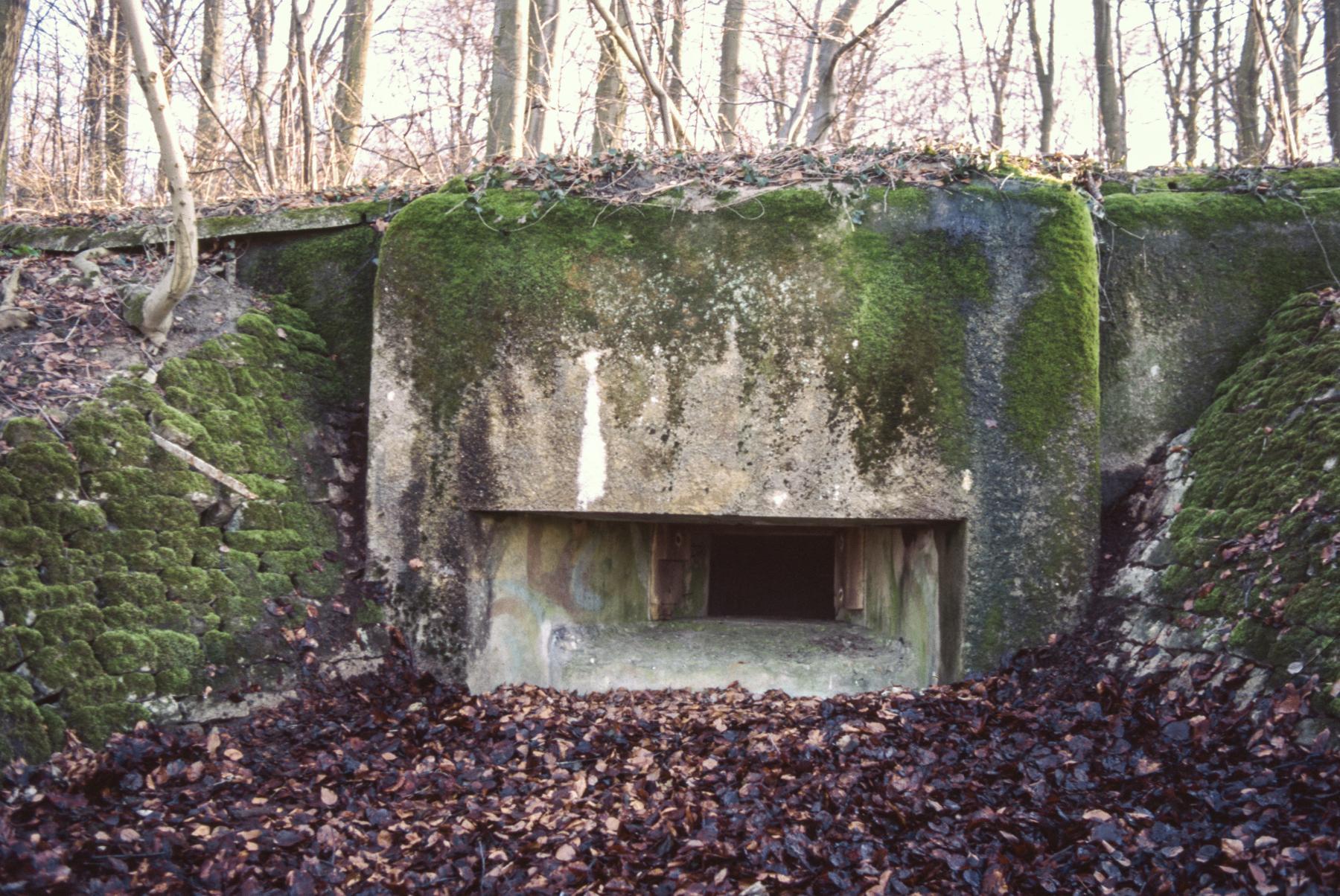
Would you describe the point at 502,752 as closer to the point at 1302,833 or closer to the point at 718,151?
the point at 1302,833

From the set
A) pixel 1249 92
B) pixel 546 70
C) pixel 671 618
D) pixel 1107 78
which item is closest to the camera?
pixel 671 618

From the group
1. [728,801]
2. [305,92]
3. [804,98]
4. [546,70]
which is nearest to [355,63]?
[305,92]

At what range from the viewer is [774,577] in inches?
328

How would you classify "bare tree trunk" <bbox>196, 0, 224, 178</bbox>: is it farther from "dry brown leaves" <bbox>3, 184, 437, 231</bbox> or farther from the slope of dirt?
the slope of dirt

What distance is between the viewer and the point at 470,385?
4.61 metres

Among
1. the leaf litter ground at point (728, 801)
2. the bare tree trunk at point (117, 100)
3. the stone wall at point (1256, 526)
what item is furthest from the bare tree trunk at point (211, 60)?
the stone wall at point (1256, 526)

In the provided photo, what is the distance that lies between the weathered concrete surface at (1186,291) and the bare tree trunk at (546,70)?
206 inches

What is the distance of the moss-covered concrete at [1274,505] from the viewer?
309 cm

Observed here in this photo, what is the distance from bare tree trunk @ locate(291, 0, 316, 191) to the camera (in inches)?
327

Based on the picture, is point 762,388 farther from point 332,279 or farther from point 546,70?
point 546,70

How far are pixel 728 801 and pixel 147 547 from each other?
2.60 metres

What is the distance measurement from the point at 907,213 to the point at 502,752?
3.17 metres

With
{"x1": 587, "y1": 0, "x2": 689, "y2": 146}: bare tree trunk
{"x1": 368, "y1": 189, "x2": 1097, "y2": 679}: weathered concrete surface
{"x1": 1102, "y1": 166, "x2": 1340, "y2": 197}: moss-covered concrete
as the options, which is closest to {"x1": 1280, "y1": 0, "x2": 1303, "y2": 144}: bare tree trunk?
{"x1": 1102, "y1": 166, "x2": 1340, "y2": 197}: moss-covered concrete

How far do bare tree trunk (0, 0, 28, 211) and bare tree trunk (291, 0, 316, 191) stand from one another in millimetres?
2494
